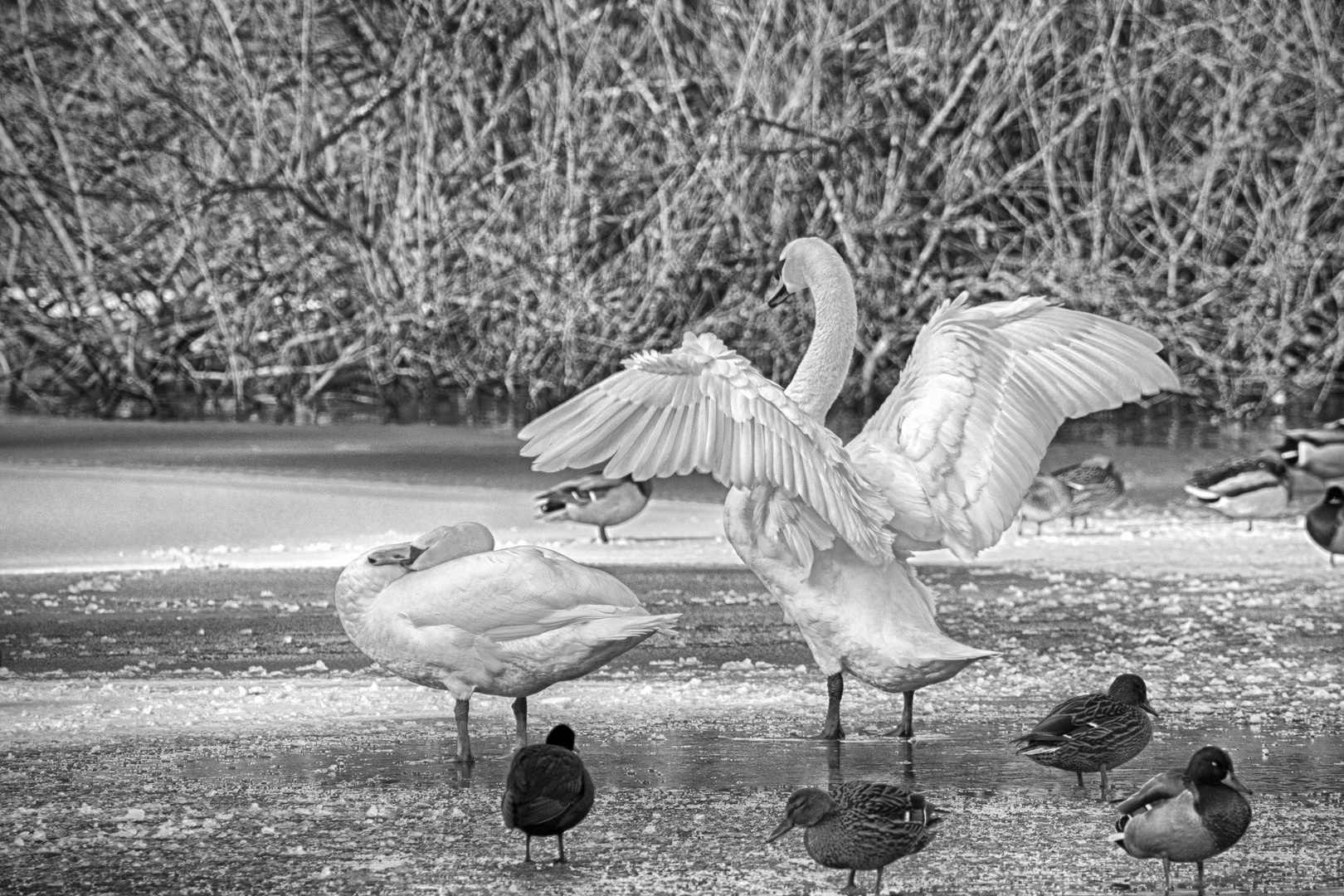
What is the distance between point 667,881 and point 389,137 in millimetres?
16903

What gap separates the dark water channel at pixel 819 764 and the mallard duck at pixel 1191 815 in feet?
3.14

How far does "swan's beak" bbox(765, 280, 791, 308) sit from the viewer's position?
287 inches

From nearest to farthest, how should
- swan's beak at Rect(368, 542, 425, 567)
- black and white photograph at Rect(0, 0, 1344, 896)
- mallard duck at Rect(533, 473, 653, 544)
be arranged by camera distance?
black and white photograph at Rect(0, 0, 1344, 896) < swan's beak at Rect(368, 542, 425, 567) < mallard duck at Rect(533, 473, 653, 544)

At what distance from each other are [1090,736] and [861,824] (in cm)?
117

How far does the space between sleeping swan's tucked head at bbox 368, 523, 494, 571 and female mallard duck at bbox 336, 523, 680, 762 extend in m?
0.01

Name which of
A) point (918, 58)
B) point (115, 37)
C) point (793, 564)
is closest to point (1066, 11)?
point (918, 58)

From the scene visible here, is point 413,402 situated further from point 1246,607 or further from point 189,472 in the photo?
point 1246,607

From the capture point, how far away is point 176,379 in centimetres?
2058

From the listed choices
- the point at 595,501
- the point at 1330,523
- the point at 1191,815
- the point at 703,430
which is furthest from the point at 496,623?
the point at 1330,523

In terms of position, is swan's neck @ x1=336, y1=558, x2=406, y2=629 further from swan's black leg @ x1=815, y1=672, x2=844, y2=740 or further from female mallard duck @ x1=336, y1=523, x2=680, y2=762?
swan's black leg @ x1=815, y1=672, x2=844, y2=740

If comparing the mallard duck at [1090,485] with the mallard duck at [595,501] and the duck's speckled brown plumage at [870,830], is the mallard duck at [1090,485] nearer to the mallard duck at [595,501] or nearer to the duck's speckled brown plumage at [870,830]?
the mallard duck at [595,501]

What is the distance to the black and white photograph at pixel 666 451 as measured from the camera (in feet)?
16.9

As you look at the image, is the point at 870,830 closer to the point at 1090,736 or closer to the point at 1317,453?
the point at 1090,736

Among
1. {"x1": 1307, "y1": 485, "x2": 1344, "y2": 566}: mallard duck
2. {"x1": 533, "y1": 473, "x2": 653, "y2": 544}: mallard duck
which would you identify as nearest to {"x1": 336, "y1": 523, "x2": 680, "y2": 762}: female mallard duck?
{"x1": 533, "y1": 473, "x2": 653, "y2": 544}: mallard duck
